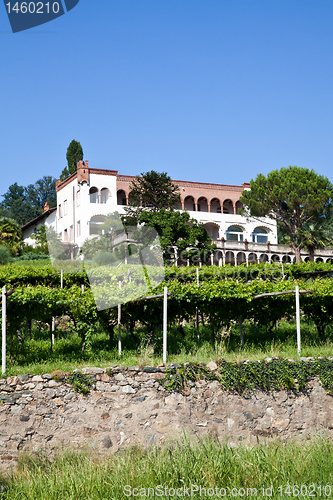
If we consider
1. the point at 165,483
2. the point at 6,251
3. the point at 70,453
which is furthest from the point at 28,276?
the point at 6,251

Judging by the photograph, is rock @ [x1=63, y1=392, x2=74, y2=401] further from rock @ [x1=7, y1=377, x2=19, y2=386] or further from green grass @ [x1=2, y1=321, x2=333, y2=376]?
rock @ [x1=7, y1=377, x2=19, y2=386]

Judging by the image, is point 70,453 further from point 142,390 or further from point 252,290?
point 252,290

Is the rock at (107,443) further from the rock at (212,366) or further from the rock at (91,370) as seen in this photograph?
the rock at (212,366)

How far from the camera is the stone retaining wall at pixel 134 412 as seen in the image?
8.98m

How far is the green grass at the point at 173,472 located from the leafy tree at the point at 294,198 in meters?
27.2

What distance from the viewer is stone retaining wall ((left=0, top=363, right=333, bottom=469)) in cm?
898

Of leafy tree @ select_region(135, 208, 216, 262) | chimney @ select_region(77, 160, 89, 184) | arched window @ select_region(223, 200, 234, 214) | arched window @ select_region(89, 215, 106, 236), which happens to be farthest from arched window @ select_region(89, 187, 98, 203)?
arched window @ select_region(223, 200, 234, 214)

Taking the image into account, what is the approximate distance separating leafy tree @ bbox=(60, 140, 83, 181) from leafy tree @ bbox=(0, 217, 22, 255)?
18017 mm

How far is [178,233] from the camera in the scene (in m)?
31.1

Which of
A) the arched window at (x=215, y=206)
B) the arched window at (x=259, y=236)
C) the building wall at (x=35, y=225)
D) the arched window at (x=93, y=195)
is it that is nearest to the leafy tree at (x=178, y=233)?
the arched window at (x=93, y=195)

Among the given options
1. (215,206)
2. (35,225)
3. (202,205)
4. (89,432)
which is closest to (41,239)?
(35,225)

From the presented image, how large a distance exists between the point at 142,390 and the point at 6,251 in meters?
21.6

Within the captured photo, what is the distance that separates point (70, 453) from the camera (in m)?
8.78

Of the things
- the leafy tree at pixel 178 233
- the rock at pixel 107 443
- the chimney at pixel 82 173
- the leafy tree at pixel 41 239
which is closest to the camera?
the rock at pixel 107 443
